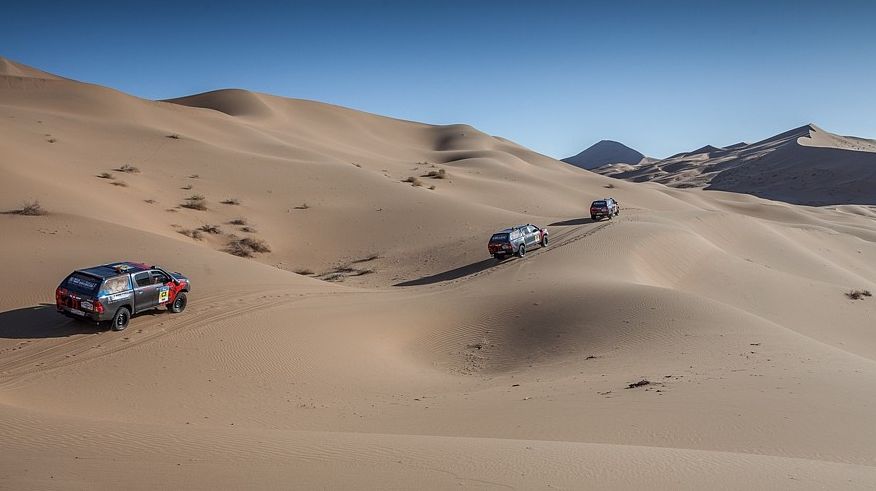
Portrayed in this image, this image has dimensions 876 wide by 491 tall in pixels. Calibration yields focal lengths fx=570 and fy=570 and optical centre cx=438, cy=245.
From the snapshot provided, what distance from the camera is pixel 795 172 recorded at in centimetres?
9281

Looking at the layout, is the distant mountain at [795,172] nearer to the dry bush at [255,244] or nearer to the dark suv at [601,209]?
the dark suv at [601,209]

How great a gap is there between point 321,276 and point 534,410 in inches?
734

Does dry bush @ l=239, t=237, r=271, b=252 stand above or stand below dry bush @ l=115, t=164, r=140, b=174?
below

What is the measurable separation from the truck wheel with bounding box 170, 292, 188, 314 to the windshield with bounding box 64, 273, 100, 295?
2.01 meters

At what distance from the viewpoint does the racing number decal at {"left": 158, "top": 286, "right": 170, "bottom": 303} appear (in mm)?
13758

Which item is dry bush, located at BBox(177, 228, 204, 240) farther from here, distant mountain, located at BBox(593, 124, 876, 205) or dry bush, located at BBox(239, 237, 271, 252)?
distant mountain, located at BBox(593, 124, 876, 205)

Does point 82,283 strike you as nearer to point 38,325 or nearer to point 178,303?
point 38,325

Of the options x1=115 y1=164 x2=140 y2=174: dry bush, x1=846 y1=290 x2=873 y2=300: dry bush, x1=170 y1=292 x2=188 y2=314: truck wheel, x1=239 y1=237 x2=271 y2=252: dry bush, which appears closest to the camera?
x1=170 y1=292 x2=188 y2=314: truck wheel

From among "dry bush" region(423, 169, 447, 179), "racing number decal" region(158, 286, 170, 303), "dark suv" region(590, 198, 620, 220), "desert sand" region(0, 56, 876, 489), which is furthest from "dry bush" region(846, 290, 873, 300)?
"dry bush" region(423, 169, 447, 179)

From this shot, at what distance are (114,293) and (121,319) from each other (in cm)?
68

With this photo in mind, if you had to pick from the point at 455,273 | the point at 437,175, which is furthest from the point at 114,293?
the point at 437,175

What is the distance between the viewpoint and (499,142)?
109 metres

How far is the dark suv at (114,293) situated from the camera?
12445mm

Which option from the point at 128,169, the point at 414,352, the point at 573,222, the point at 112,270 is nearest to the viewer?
the point at 112,270
